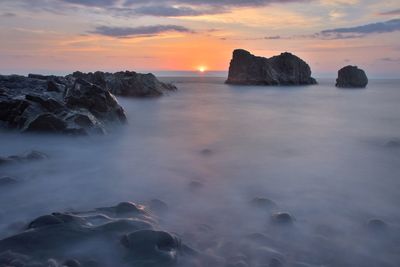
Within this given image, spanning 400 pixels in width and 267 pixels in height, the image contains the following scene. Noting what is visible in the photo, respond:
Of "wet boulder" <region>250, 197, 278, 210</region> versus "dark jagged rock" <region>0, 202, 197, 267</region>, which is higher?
"dark jagged rock" <region>0, 202, 197, 267</region>

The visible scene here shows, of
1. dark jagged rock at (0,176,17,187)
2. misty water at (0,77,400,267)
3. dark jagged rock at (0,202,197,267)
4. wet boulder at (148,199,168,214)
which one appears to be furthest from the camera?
dark jagged rock at (0,176,17,187)

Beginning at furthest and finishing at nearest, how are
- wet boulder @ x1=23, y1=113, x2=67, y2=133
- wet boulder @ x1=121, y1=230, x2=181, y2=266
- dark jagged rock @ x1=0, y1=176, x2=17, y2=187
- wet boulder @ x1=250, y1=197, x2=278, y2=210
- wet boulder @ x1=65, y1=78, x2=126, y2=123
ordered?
1. wet boulder @ x1=65, y1=78, x2=126, y2=123
2. wet boulder @ x1=23, y1=113, x2=67, y2=133
3. dark jagged rock @ x1=0, y1=176, x2=17, y2=187
4. wet boulder @ x1=250, y1=197, x2=278, y2=210
5. wet boulder @ x1=121, y1=230, x2=181, y2=266

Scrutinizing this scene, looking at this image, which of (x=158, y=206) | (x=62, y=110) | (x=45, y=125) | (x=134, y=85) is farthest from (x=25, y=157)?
(x=134, y=85)

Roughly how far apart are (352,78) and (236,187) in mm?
76317

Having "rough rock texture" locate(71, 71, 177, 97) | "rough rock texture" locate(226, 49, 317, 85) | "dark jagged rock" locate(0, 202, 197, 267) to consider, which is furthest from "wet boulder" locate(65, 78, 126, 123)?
"rough rock texture" locate(226, 49, 317, 85)

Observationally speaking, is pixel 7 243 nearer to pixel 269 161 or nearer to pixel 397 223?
pixel 397 223

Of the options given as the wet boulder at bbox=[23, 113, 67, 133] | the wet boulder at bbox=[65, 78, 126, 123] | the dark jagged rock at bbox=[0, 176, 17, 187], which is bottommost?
the dark jagged rock at bbox=[0, 176, 17, 187]

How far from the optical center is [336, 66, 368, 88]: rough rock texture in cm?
7612

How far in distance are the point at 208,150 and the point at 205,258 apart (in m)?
6.98

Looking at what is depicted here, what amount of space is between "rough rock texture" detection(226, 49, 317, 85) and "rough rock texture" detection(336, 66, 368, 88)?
1306 centimetres

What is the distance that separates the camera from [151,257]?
14.9 ft

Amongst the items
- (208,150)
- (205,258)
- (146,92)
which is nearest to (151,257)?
(205,258)

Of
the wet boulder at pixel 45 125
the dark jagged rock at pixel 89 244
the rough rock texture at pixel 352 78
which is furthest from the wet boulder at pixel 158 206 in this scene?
the rough rock texture at pixel 352 78

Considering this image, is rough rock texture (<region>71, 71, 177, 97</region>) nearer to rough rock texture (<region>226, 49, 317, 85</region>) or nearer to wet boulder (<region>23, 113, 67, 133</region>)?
wet boulder (<region>23, 113, 67, 133</region>)
